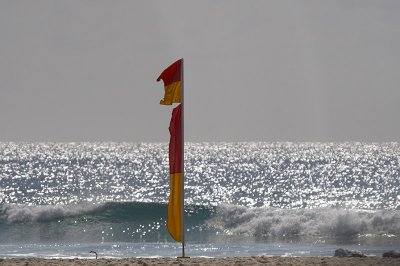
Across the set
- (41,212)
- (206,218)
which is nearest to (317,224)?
(206,218)

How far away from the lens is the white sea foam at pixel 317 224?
38156 millimetres

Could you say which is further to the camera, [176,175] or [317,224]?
[317,224]

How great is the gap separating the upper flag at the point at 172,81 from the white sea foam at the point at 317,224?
19905 mm

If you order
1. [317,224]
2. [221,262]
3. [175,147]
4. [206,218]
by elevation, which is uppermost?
[206,218]

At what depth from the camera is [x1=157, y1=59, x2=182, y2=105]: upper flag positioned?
61.6 feet

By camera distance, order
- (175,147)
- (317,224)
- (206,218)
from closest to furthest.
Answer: (175,147) < (317,224) < (206,218)

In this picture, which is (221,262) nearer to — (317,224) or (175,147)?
(175,147)

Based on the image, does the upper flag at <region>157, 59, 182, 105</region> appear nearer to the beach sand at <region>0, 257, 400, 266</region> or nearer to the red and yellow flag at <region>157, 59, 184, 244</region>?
the red and yellow flag at <region>157, 59, 184, 244</region>

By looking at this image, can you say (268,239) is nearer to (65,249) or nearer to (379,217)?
(379,217)

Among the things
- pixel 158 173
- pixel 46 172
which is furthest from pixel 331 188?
pixel 46 172

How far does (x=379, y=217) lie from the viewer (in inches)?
1544

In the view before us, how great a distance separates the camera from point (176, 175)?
1845 cm

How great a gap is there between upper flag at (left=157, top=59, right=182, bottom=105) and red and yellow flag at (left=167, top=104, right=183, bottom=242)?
23cm

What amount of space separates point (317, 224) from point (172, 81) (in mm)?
21507
